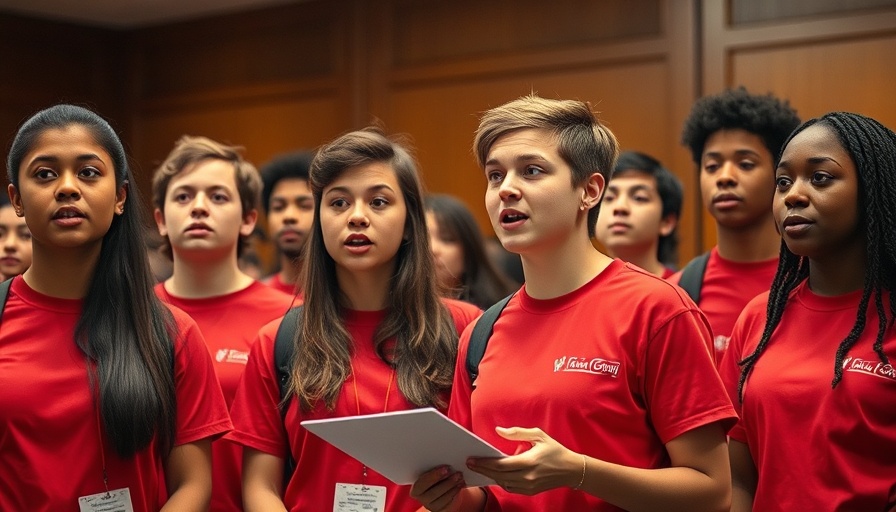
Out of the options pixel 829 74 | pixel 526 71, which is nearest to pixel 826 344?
pixel 829 74

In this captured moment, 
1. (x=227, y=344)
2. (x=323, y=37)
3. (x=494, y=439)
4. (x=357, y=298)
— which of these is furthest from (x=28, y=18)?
(x=494, y=439)

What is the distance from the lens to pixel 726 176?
372cm

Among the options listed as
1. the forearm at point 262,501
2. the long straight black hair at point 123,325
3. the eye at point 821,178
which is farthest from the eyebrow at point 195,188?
the eye at point 821,178

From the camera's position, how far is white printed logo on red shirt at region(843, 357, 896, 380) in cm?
238

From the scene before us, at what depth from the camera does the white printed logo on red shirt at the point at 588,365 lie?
237 cm

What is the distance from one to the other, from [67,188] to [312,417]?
0.80m

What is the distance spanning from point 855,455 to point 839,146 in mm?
696

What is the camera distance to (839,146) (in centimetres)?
259

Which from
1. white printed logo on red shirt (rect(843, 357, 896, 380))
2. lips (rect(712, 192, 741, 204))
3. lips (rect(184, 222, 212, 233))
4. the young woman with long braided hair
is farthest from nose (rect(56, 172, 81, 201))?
lips (rect(712, 192, 741, 204))

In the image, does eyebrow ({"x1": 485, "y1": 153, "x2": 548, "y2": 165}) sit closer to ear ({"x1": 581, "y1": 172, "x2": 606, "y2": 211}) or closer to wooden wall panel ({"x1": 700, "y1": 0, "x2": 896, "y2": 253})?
ear ({"x1": 581, "y1": 172, "x2": 606, "y2": 211})

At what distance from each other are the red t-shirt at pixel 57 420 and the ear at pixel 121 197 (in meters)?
0.25

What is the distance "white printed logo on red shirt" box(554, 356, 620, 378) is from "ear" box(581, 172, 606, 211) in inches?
14.9

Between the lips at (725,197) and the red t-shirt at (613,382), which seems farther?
the lips at (725,197)

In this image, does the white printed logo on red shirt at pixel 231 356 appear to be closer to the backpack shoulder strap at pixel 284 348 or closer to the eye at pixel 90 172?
the backpack shoulder strap at pixel 284 348
